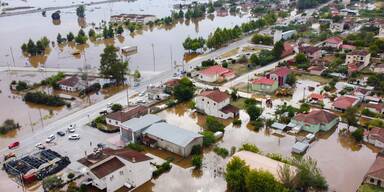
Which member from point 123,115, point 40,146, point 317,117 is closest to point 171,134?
point 123,115

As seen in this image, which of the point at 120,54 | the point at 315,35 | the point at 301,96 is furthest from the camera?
the point at 315,35

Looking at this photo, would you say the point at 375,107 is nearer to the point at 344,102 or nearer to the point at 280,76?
the point at 344,102

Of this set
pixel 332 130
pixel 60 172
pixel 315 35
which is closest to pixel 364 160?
pixel 332 130

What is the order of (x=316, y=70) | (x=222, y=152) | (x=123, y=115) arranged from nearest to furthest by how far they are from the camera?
1. (x=222, y=152)
2. (x=123, y=115)
3. (x=316, y=70)

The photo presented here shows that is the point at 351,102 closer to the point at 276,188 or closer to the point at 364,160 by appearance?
the point at 364,160

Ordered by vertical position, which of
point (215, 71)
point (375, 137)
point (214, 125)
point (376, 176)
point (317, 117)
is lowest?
point (376, 176)

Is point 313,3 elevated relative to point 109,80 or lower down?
elevated

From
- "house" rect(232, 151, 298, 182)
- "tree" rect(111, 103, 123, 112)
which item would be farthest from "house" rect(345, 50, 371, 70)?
"tree" rect(111, 103, 123, 112)
